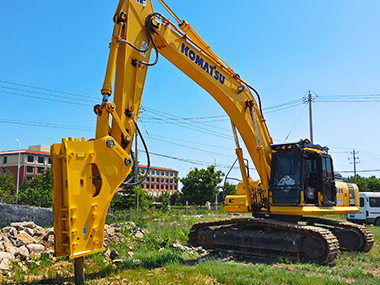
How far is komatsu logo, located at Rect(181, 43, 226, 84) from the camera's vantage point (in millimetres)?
8773

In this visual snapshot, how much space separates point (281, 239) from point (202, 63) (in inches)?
206

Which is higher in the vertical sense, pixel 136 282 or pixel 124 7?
pixel 124 7

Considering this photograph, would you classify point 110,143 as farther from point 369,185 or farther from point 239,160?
point 369,185

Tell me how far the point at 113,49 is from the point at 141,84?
91 centimetres

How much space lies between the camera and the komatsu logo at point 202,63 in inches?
345

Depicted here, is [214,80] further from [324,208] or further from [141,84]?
[324,208]

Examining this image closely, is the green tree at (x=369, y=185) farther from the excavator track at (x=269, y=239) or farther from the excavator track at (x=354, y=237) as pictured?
the excavator track at (x=269, y=239)

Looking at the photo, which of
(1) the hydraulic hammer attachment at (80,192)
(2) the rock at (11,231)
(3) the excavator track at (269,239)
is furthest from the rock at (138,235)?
(1) the hydraulic hammer attachment at (80,192)

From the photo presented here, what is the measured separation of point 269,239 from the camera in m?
9.77

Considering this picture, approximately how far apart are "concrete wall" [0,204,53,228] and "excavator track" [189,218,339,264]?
19.1 ft

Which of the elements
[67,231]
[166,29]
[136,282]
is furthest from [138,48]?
[136,282]

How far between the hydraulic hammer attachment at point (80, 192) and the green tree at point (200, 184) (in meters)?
39.3

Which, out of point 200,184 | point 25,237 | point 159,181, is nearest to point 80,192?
point 25,237

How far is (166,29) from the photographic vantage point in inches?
327
